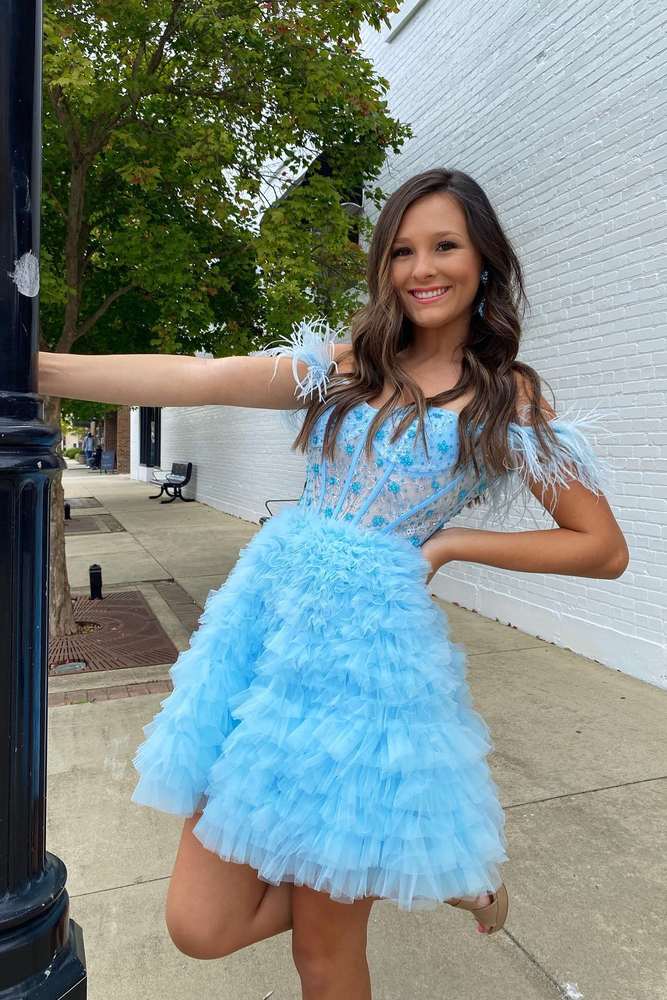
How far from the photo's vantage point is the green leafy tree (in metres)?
5.11

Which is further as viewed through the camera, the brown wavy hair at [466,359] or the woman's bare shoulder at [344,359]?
the woman's bare shoulder at [344,359]

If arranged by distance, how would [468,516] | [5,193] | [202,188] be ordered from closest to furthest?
[5,193] < [202,188] < [468,516]

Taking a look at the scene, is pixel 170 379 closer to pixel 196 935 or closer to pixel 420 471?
pixel 420 471

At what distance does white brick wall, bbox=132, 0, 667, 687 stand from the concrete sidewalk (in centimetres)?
66

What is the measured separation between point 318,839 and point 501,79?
256 inches

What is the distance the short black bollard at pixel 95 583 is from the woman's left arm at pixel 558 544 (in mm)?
6301

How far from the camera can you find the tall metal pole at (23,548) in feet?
3.70

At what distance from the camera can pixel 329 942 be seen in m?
1.65

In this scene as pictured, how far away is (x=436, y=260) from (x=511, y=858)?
238 centimetres

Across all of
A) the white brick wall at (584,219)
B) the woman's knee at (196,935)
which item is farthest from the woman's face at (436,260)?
the white brick wall at (584,219)

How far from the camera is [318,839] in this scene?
1.44 metres

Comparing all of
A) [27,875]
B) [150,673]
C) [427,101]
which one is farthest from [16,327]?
[427,101]

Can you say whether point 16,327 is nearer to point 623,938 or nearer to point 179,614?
point 623,938

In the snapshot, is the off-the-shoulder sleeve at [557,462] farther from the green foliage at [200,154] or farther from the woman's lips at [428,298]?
the green foliage at [200,154]
